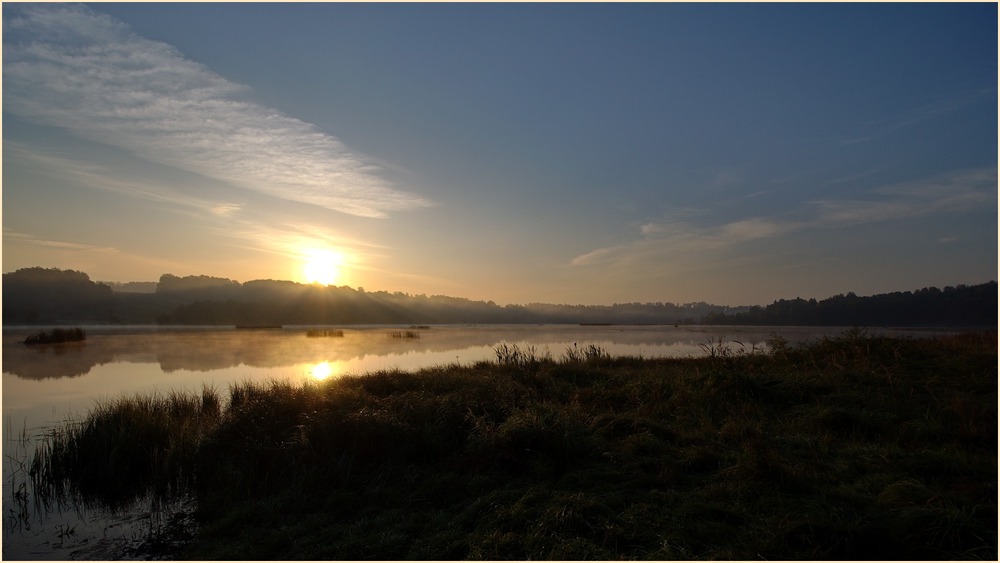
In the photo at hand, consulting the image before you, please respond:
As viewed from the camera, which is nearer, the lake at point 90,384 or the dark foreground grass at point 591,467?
the dark foreground grass at point 591,467

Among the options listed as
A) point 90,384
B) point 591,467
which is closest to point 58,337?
point 90,384

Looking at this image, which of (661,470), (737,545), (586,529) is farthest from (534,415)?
(737,545)

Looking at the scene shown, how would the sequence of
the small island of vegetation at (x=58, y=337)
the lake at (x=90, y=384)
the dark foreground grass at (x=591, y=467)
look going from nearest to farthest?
the dark foreground grass at (x=591, y=467) → the lake at (x=90, y=384) → the small island of vegetation at (x=58, y=337)

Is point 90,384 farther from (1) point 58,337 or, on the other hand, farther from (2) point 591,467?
(1) point 58,337

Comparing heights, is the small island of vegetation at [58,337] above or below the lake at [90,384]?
above

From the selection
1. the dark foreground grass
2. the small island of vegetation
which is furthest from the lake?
the small island of vegetation

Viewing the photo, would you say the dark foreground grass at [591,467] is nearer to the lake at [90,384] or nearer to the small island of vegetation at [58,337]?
the lake at [90,384]

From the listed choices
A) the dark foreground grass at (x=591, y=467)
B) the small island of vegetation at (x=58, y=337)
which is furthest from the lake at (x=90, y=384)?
the small island of vegetation at (x=58, y=337)

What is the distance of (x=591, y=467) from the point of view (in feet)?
26.3

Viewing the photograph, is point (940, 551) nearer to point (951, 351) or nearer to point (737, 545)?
point (737, 545)

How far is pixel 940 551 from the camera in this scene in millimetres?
5133

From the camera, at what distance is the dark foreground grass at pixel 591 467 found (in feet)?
18.4

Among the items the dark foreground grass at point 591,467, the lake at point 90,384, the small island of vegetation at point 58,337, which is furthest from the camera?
the small island of vegetation at point 58,337

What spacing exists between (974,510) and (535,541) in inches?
185
